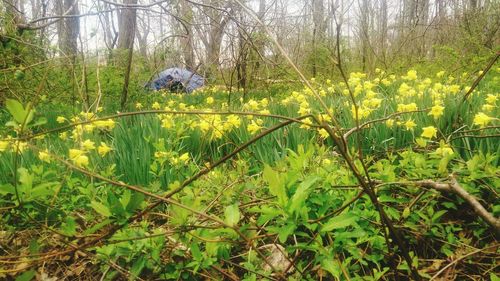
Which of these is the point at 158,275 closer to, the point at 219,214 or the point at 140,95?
the point at 219,214

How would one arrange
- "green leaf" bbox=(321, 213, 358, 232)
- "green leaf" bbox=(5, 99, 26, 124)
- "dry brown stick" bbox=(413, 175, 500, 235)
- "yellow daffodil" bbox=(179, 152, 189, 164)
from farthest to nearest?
"yellow daffodil" bbox=(179, 152, 189, 164)
"dry brown stick" bbox=(413, 175, 500, 235)
"green leaf" bbox=(321, 213, 358, 232)
"green leaf" bbox=(5, 99, 26, 124)

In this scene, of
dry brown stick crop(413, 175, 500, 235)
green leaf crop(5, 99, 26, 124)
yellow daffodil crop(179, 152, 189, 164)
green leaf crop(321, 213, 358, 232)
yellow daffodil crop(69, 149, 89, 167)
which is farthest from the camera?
yellow daffodil crop(179, 152, 189, 164)

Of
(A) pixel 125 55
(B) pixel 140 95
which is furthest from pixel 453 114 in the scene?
(A) pixel 125 55

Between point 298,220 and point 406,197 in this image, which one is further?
point 406,197

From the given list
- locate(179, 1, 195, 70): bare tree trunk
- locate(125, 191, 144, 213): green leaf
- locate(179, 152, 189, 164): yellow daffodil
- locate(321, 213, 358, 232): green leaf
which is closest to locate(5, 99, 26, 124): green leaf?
locate(125, 191, 144, 213): green leaf

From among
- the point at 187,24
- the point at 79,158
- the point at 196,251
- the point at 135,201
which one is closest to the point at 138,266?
the point at 196,251

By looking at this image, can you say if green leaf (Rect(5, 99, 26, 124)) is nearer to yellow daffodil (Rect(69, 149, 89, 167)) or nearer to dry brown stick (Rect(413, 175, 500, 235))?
yellow daffodil (Rect(69, 149, 89, 167))

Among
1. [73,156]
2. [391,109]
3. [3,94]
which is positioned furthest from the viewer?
[3,94]

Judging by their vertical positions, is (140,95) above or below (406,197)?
above

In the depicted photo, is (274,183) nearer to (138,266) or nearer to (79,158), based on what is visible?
(138,266)

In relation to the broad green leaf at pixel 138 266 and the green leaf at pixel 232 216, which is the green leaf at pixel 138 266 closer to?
the broad green leaf at pixel 138 266

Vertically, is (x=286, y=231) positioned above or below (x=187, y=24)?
below

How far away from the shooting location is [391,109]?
9.98 ft

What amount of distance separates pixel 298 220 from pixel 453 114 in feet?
6.51
